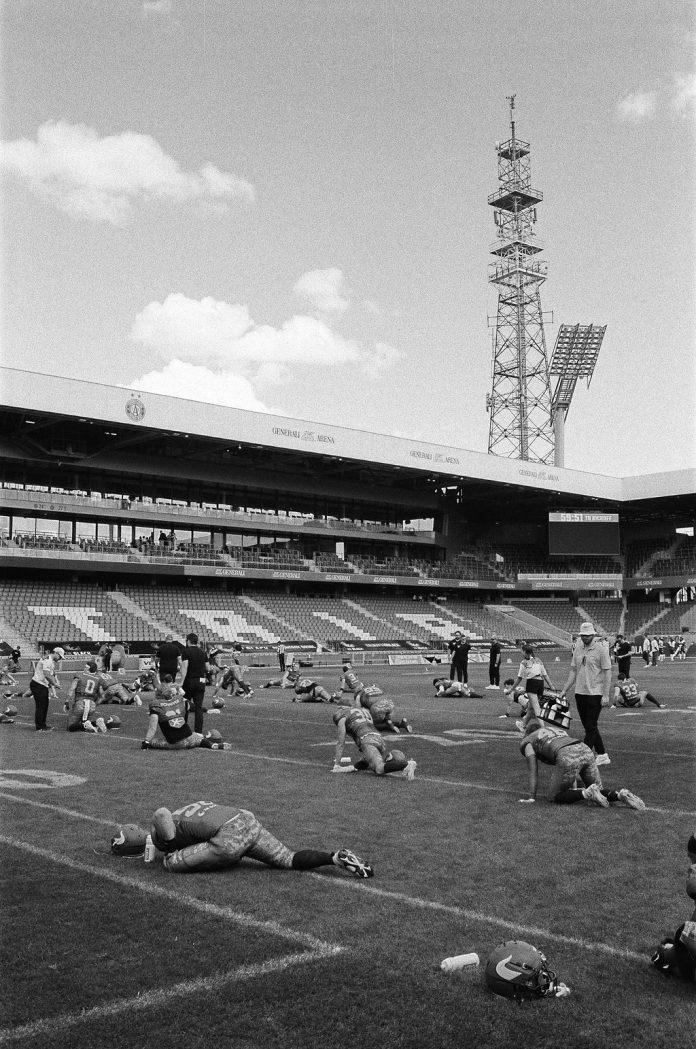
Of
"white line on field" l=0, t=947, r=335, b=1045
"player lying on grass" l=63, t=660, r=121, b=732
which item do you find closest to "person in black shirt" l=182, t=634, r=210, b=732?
"player lying on grass" l=63, t=660, r=121, b=732

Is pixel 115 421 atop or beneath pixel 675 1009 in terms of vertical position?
atop

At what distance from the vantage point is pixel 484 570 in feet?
216

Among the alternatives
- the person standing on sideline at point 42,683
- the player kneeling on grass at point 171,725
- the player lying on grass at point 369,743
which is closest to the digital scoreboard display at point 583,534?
the person standing on sideline at point 42,683

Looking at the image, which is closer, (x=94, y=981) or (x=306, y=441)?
(x=94, y=981)

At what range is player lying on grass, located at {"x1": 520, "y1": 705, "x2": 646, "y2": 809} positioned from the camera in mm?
9617

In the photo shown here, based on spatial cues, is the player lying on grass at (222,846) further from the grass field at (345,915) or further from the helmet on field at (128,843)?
the helmet on field at (128,843)

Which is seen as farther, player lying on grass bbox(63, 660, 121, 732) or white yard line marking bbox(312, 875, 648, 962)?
player lying on grass bbox(63, 660, 121, 732)

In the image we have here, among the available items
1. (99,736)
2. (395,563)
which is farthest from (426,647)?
(99,736)

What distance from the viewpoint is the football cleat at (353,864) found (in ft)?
22.6

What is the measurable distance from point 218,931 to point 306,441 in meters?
46.0

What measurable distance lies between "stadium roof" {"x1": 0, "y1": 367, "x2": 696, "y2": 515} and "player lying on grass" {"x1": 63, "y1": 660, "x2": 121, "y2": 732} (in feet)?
86.5

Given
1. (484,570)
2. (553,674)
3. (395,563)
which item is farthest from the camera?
(484,570)

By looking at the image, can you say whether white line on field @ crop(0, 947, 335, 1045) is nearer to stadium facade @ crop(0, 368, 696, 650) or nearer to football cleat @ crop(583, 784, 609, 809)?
football cleat @ crop(583, 784, 609, 809)

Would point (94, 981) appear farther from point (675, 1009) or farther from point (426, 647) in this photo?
point (426, 647)
